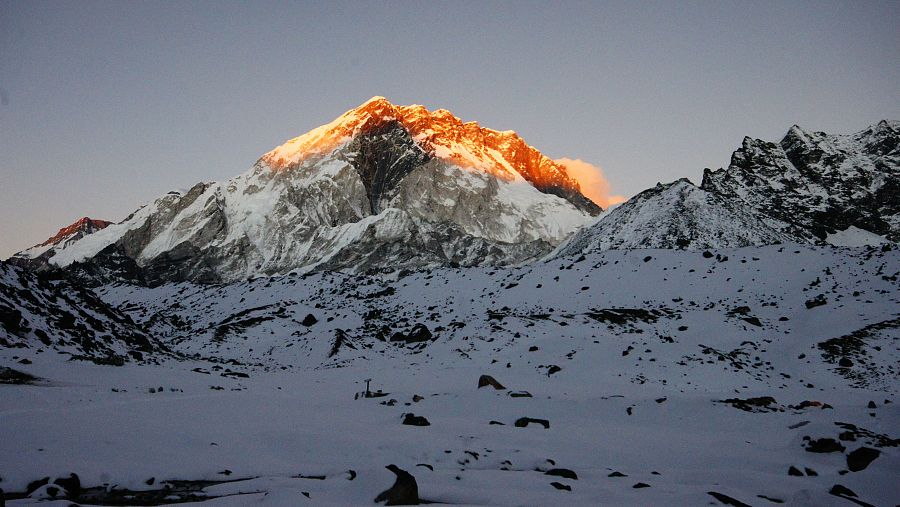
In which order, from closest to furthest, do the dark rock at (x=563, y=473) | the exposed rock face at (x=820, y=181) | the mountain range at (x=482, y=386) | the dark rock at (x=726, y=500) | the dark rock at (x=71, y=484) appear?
the dark rock at (x=71, y=484) < the dark rock at (x=726, y=500) < the mountain range at (x=482, y=386) < the dark rock at (x=563, y=473) < the exposed rock face at (x=820, y=181)

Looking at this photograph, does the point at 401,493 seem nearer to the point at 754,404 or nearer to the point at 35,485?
the point at 35,485

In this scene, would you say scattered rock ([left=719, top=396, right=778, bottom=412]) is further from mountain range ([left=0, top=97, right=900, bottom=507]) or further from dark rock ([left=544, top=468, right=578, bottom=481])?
dark rock ([left=544, top=468, right=578, bottom=481])

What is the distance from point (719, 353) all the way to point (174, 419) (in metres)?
21.8

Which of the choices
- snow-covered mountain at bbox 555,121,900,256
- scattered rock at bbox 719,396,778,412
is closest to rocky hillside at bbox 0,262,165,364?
scattered rock at bbox 719,396,778,412

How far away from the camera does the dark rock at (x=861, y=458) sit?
9242 millimetres

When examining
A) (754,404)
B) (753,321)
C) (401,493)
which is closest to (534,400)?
(754,404)

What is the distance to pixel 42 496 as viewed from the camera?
5672 millimetres

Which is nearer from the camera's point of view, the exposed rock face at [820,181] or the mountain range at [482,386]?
the mountain range at [482,386]

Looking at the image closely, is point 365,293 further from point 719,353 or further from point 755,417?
point 755,417

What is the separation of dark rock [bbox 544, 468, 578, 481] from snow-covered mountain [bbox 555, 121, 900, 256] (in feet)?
173

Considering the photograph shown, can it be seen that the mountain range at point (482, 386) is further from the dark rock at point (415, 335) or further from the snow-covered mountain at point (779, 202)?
the snow-covered mountain at point (779, 202)

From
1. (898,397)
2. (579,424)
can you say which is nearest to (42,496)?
(579,424)

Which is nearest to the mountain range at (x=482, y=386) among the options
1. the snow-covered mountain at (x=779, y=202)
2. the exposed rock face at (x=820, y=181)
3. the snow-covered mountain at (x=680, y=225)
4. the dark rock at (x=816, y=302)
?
the dark rock at (x=816, y=302)

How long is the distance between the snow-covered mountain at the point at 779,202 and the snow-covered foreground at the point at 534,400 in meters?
21.1
